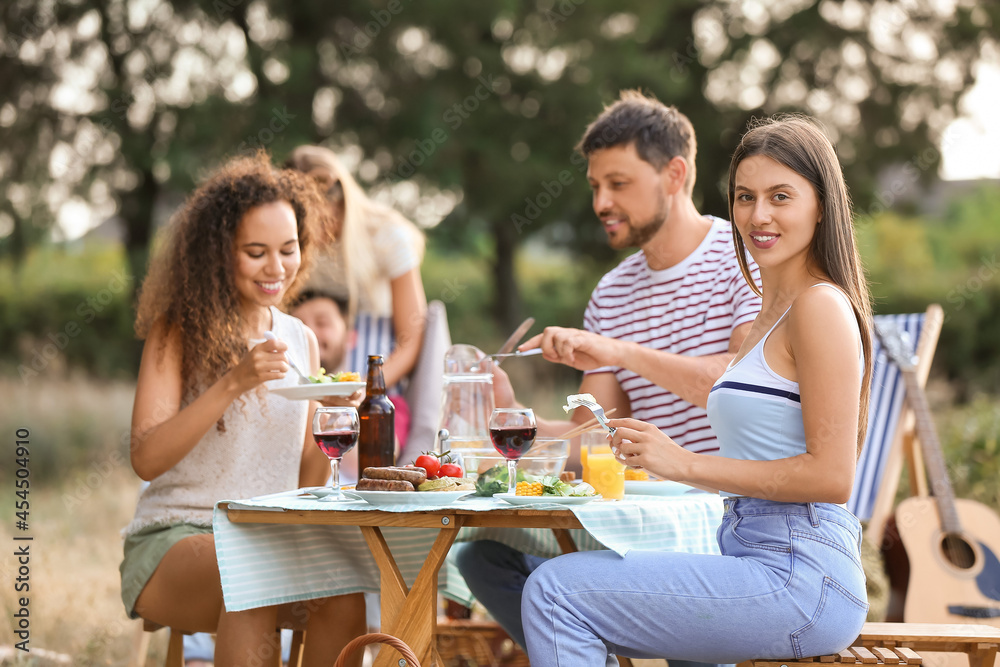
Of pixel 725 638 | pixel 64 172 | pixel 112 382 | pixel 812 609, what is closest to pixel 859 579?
pixel 812 609

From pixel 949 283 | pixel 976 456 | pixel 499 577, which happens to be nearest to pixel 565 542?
pixel 499 577

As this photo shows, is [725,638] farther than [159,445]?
No

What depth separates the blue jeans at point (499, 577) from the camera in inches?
115

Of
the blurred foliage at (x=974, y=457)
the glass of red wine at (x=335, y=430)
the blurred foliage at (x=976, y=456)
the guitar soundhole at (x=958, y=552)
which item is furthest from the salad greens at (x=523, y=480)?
the blurred foliage at (x=976, y=456)

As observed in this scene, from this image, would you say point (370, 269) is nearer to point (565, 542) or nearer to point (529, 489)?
point (565, 542)

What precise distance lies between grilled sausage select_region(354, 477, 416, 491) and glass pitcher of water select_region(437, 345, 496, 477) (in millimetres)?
588

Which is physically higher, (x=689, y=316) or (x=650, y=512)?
(x=689, y=316)

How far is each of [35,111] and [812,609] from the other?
857 cm

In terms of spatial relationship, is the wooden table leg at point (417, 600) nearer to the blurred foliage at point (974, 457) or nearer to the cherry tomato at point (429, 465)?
the cherry tomato at point (429, 465)

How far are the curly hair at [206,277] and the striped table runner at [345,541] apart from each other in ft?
2.03

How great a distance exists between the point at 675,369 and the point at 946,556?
1.79 metres

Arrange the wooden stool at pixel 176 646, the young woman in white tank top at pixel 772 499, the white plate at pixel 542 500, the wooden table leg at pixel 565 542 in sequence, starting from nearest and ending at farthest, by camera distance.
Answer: the young woman in white tank top at pixel 772 499 → the white plate at pixel 542 500 → the wooden stool at pixel 176 646 → the wooden table leg at pixel 565 542

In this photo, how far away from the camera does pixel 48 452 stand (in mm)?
Result: 8258

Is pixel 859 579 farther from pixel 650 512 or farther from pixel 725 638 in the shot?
pixel 650 512
